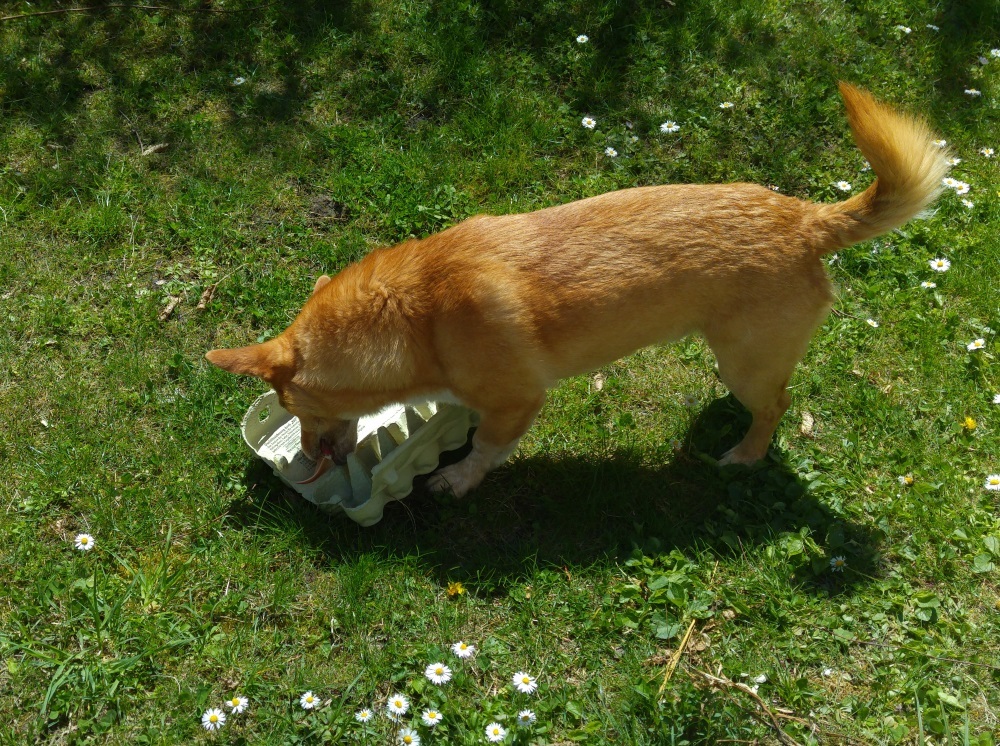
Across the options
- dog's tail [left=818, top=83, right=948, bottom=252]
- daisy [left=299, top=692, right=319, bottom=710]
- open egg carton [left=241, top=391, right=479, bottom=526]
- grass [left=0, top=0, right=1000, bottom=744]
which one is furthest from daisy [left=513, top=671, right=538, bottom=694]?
dog's tail [left=818, top=83, right=948, bottom=252]

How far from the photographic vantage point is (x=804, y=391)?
177 inches

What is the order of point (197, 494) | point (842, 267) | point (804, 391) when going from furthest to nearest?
1. point (842, 267)
2. point (804, 391)
3. point (197, 494)

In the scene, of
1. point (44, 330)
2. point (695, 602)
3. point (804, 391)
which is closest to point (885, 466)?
point (804, 391)

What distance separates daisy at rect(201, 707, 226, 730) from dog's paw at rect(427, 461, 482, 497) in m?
1.32

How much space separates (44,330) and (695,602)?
3.66 metres

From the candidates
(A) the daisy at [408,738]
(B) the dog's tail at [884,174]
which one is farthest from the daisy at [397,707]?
(B) the dog's tail at [884,174]

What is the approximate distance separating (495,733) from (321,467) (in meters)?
1.41

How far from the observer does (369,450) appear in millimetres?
4129

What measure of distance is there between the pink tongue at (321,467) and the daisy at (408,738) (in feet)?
3.88

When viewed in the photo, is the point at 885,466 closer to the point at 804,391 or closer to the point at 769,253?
the point at 804,391

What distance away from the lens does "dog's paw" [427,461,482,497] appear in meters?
4.03

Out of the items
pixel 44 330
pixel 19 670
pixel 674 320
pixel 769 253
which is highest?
pixel 769 253

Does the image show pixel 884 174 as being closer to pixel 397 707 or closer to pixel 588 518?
pixel 588 518

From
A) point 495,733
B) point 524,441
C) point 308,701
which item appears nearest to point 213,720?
point 308,701
